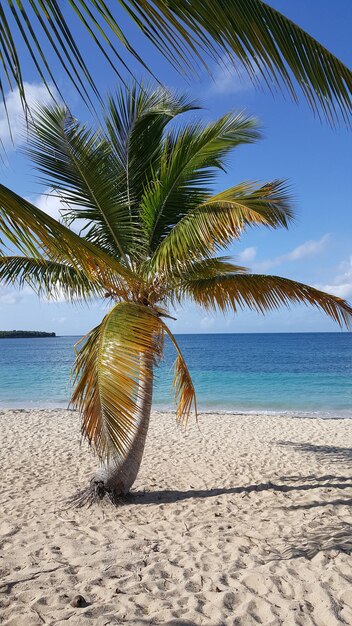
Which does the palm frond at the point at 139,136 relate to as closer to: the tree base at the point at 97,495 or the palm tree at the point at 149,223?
the palm tree at the point at 149,223

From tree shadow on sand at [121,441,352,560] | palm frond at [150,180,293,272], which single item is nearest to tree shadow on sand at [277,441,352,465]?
tree shadow on sand at [121,441,352,560]

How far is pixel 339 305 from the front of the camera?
19.7 feet

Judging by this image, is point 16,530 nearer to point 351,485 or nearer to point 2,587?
point 2,587

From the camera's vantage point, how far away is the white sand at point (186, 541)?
3893 millimetres

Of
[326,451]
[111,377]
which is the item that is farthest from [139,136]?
[326,451]

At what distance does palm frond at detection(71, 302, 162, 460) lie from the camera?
4230 millimetres

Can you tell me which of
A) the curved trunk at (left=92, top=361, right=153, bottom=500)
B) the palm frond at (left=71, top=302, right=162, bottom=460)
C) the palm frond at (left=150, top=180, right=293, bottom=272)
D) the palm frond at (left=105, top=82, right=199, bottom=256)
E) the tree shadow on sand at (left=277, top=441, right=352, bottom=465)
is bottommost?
the tree shadow on sand at (left=277, top=441, right=352, bottom=465)

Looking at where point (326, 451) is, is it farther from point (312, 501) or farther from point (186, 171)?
point (186, 171)

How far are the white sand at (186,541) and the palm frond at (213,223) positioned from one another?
3013mm

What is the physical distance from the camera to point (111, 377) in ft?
14.4

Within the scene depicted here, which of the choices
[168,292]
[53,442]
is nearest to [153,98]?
[168,292]

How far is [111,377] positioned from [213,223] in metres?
2.28

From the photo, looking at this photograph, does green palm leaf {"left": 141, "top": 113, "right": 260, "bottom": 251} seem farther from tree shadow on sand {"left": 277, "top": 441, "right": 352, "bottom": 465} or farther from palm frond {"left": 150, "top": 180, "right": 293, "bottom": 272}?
tree shadow on sand {"left": 277, "top": 441, "right": 352, "bottom": 465}

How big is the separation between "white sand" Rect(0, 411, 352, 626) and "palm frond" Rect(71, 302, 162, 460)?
1140mm
